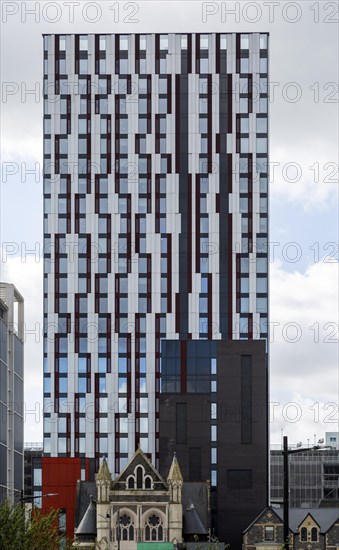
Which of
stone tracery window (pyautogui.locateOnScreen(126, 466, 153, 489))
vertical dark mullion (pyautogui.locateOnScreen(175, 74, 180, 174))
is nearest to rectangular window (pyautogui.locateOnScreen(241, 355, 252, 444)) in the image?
stone tracery window (pyautogui.locateOnScreen(126, 466, 153, 489))

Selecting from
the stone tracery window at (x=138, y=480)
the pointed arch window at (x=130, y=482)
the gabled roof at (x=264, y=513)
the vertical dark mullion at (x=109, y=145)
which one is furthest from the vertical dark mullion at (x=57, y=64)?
the gabled roof at (x=264, y=513)

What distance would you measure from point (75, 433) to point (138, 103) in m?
41.8

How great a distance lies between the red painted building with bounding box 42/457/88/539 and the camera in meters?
166

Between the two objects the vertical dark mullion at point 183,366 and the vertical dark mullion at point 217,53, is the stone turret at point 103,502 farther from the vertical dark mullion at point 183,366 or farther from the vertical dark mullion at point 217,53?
the vertical dark mullion at point 217,53

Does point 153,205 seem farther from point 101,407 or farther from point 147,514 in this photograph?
point 147,514

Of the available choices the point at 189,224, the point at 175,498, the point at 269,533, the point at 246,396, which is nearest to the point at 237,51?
the point at 189,224

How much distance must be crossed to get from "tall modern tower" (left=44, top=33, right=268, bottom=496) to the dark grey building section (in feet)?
5.62

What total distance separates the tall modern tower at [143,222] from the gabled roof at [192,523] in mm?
7762

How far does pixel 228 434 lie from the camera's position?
16712 cm

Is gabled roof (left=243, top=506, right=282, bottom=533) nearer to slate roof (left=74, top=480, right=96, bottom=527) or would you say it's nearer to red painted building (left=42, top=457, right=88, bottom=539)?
slate roof (left=74, top=480, right=96, bottom=527)

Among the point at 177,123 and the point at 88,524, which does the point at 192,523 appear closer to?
the point at 88,524

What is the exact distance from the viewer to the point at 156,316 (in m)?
168

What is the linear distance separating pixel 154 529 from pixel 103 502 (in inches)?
261

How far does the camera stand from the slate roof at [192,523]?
6383 inches
